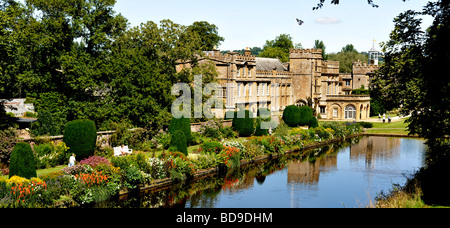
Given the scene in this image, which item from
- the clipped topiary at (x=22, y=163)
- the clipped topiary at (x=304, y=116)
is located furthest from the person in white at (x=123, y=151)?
the clipped topiary at (x=304, y=116)

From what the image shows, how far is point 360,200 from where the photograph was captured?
19.6 meters

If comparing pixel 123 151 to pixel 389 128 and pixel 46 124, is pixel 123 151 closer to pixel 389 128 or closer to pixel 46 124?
pixel 46 124

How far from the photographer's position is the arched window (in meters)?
56.9

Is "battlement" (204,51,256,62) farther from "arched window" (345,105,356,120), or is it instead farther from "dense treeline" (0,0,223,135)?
"arched window" (345,105,356,120)

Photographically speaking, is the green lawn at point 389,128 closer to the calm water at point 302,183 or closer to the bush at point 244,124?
the calm water at point 302,183

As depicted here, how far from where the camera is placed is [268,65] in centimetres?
5569

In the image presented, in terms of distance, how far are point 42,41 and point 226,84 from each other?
20097 mm

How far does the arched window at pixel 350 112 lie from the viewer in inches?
2240

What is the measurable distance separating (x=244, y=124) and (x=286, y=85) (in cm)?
2152

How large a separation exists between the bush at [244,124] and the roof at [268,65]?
1654 centimetres

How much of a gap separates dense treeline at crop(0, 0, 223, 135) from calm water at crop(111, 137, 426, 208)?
881cm

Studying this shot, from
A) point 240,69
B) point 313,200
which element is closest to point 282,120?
point 240,69

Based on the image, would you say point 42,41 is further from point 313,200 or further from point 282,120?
point 282,120
